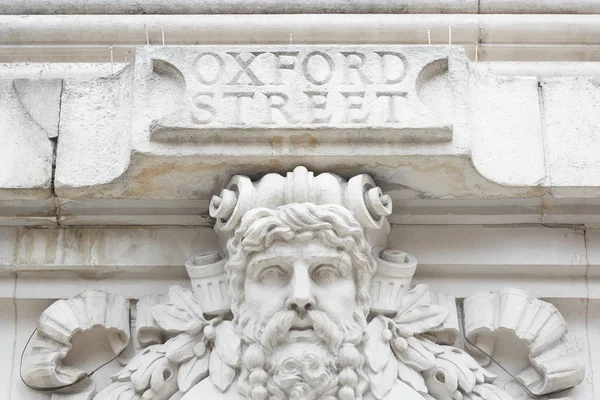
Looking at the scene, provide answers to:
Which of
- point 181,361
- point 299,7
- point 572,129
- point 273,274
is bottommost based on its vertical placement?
point 181,361

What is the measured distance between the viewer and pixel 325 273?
165 inches

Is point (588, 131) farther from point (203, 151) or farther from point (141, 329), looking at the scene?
point (141, 329)

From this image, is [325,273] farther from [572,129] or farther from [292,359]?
[572,129]

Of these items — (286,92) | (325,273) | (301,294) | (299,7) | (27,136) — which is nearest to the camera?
(301,294)

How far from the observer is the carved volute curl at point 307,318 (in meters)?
4.13

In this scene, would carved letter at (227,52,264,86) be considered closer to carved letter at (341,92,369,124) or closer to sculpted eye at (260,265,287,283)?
carved letter at (341,92,369,124)

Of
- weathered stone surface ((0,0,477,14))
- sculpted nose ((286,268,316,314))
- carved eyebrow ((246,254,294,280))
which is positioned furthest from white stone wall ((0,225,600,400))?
weathered stone surface ((0,0,477,14))

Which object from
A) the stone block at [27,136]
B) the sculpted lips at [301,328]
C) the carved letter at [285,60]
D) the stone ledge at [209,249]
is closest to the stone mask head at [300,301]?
the sculpted lips at [301,328]

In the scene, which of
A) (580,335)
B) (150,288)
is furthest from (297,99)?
(580,335)

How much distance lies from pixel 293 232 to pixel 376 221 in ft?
0.87

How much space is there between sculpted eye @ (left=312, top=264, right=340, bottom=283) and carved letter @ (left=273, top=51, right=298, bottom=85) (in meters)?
0.52

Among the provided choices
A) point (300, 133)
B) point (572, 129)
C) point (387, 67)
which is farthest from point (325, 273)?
point (572, 129)

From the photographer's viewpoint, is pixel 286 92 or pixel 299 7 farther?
pixel 299 7

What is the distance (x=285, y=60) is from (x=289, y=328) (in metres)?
0.74
